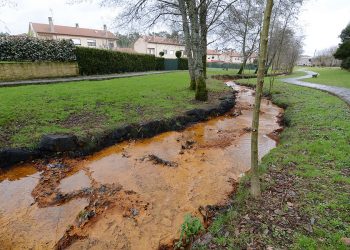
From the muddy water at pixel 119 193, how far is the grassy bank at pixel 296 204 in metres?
0.80

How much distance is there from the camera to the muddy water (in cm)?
356

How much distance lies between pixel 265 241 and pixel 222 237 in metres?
0.53

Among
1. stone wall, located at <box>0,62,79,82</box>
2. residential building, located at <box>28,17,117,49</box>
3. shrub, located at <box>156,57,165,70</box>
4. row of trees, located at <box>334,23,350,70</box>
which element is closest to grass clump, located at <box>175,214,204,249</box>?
stone wall, located at <box>0,62,79,82</box>

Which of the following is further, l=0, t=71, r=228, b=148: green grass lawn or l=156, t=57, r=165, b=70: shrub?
l=156, t=57, r=165, b=70: shrub

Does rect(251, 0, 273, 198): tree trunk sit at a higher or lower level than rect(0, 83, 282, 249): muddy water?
higher

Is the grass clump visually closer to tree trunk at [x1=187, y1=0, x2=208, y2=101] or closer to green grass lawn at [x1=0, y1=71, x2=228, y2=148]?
green grass lawn at [x1=0, y1=71, x2=228, y2=148]

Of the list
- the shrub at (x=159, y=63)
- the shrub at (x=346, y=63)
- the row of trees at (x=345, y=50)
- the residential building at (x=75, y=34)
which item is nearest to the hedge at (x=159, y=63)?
the shrub at (x=159, y=63)

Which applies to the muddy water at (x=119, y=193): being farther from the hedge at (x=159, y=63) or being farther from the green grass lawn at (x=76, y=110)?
the hedge at (x=159, y=63)

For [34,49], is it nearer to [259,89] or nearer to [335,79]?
[259,89]

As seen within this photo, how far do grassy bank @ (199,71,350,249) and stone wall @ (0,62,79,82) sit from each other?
14143 millimetres

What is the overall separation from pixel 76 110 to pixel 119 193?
15.3 feet

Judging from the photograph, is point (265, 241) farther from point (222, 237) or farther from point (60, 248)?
point (60, 248)

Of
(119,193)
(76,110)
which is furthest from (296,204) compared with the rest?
(76,110)

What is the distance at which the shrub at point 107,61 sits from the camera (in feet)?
57.0
